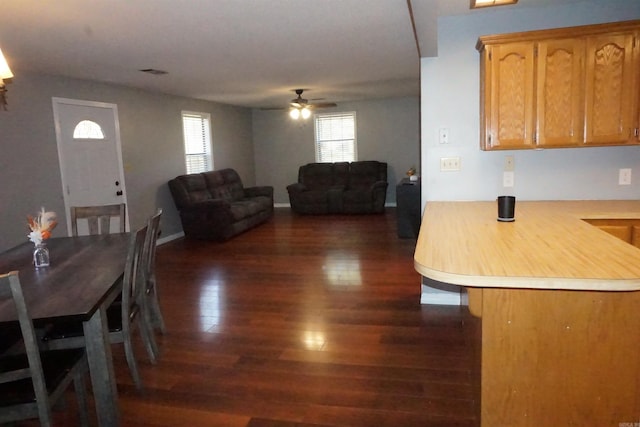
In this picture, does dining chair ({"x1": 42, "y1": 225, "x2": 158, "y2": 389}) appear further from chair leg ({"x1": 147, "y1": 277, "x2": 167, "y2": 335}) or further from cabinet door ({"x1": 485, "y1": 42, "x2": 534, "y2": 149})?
cabinet door ({"x1": 485, "y1": 42, "x2": 534, "y2": 149})

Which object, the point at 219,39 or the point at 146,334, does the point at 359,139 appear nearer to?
the point at 219,39

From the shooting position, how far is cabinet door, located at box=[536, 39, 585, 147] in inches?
104

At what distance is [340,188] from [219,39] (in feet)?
17.6

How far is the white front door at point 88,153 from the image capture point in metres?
4.86

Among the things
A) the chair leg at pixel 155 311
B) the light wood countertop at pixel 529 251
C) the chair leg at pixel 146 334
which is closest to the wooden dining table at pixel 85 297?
the chair leg at pixel 146 334

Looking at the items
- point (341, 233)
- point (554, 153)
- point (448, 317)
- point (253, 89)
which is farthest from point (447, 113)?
point (253, 89)

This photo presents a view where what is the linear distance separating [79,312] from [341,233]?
5043mm

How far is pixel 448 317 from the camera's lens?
316 centimetres

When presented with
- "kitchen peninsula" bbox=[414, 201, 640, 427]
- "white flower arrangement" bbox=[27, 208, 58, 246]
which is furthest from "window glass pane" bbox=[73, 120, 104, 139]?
"kitchen peninsula" bbox=[414, 201, 640, 427]

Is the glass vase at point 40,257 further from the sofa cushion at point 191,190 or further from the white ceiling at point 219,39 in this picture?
the sofa cushion at point 191,190

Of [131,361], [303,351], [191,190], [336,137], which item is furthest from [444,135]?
[336,137]

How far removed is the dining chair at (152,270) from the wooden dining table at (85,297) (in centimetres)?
18

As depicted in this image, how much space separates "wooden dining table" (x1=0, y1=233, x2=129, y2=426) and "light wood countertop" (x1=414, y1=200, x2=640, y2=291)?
4.73ft

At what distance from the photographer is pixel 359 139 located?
916 centimetres
